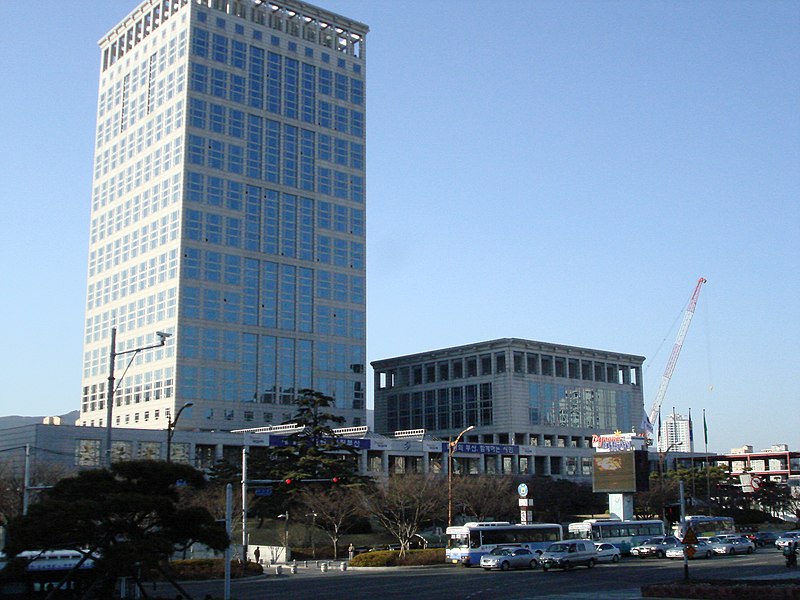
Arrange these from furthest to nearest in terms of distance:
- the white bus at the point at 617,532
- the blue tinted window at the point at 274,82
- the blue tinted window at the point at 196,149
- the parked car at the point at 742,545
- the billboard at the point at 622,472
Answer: the blue tinted window at the point at 274,82 < the blue tinted window at the point at 196,149 < the billboard at the point at 622,472 < the white bus at the point at 617,532 < the parked car at the point at 742,545

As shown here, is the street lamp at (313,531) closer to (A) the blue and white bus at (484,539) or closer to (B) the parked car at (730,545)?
(A) the blue and white bus at (484,539)

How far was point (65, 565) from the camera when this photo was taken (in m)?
48.1

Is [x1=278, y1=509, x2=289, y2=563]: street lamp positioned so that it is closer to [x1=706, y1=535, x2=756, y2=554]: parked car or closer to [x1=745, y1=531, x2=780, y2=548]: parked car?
[x1=706, y1=535, x2=756, y2=554]: parked car

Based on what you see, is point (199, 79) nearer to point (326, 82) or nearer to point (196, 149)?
point (196, 149)

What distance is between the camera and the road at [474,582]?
1845 inches

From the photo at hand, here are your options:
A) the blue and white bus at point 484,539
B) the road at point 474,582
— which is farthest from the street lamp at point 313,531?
the blue and white bus at point 484,539

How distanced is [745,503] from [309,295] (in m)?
70.8

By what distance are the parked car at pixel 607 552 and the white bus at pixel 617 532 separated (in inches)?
257

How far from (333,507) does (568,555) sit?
26838mm

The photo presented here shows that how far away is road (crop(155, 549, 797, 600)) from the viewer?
1845 inches

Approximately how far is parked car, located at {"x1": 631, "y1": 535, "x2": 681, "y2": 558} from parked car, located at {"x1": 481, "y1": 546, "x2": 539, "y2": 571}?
15.7 metres

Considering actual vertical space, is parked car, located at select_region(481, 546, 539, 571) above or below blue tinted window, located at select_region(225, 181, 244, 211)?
below

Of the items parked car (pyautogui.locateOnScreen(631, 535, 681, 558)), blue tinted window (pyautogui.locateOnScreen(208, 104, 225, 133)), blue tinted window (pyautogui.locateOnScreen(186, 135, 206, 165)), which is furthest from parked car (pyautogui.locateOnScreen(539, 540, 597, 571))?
blue tinted window (pyautogui.locateOnScreen(208, 104, 225, 133))

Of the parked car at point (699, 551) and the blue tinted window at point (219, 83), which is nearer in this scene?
the parked car at point (699, 551)
